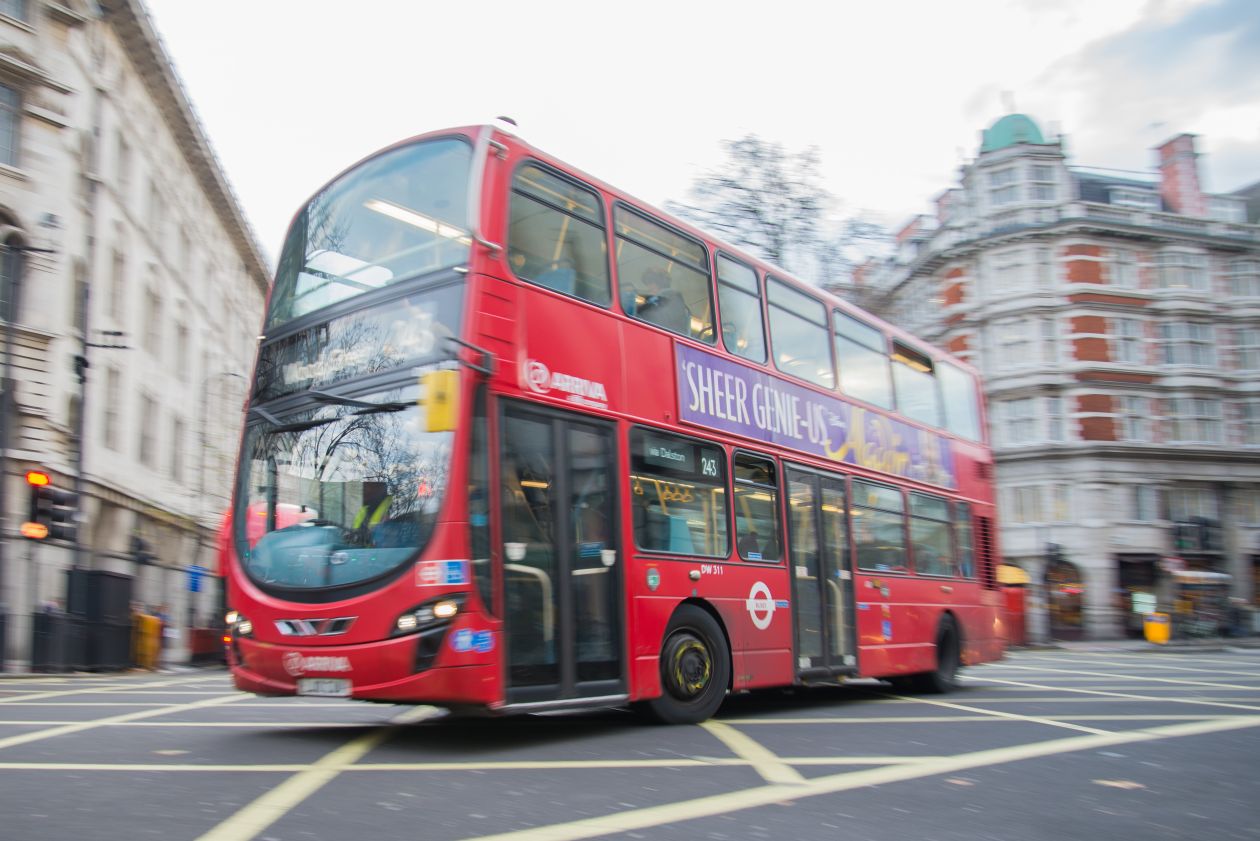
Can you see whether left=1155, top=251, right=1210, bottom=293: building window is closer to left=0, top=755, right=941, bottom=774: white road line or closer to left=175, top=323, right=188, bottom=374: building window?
left=175, top=323, right=188, bottom=374: building window

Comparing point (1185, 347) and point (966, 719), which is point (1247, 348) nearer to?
point (1185, 347)

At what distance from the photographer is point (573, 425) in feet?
25.9

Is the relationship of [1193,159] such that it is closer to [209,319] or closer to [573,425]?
[209,319]

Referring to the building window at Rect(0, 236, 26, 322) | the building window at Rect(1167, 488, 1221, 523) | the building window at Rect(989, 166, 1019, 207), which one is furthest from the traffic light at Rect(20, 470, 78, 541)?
the building window at Rect(1167, 488, 1221, 523)

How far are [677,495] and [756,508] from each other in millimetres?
1251

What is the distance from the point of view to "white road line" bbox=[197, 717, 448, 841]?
4336mm

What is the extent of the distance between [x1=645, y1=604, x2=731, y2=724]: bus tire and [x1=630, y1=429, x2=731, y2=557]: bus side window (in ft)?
1.89

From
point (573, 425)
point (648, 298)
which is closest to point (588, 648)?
point (573, 425)

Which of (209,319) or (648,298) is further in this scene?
(209,319)

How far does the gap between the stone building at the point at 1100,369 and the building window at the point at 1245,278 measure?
57mm

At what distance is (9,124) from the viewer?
883 inches

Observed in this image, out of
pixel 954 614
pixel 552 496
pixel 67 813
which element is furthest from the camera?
pixel 954 614

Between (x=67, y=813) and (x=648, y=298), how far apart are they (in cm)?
576

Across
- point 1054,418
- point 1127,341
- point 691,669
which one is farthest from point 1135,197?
point 691,669
